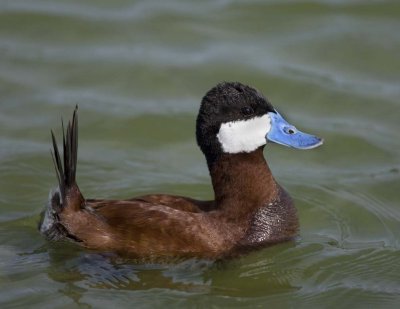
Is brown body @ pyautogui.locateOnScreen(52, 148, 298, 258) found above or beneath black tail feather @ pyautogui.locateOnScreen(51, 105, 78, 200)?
beneath

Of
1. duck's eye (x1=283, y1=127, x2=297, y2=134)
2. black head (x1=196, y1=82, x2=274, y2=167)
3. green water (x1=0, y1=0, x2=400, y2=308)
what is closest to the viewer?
green water (x1=0, y1=0, x2=400, y2=308)

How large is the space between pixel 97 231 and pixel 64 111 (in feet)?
8.05

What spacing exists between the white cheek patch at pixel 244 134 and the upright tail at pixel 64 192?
0.91 m

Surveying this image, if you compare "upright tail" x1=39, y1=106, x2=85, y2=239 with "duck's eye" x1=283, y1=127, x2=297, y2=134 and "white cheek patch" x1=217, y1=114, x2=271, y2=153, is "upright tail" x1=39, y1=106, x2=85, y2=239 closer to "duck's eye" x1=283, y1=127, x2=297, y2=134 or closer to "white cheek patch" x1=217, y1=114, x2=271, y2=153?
"white cheek patch" x1=217, y1=114, x2=271, y2=153

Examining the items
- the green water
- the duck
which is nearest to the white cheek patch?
the duck

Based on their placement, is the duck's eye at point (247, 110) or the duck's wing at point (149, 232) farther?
the duck's eye at point (247, 110)

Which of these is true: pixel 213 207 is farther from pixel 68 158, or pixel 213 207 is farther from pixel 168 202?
pixel 68 158

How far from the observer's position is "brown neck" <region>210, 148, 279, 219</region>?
5.99 metres

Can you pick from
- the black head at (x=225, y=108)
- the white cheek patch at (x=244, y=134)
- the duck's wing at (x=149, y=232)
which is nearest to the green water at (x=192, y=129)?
the duck's wing at (x=149, y=232)

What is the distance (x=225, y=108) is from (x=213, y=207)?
67cm

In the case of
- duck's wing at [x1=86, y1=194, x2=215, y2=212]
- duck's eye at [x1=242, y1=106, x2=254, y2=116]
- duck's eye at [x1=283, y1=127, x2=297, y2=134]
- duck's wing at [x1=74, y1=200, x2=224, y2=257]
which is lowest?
duck's wing at [x1=74, y1=200, x2=224, y2=257]

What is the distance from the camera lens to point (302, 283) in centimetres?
574

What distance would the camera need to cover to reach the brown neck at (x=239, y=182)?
236 inches

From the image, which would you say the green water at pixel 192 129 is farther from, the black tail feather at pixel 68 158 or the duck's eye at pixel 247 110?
the duck's eye at pixel 247 110
